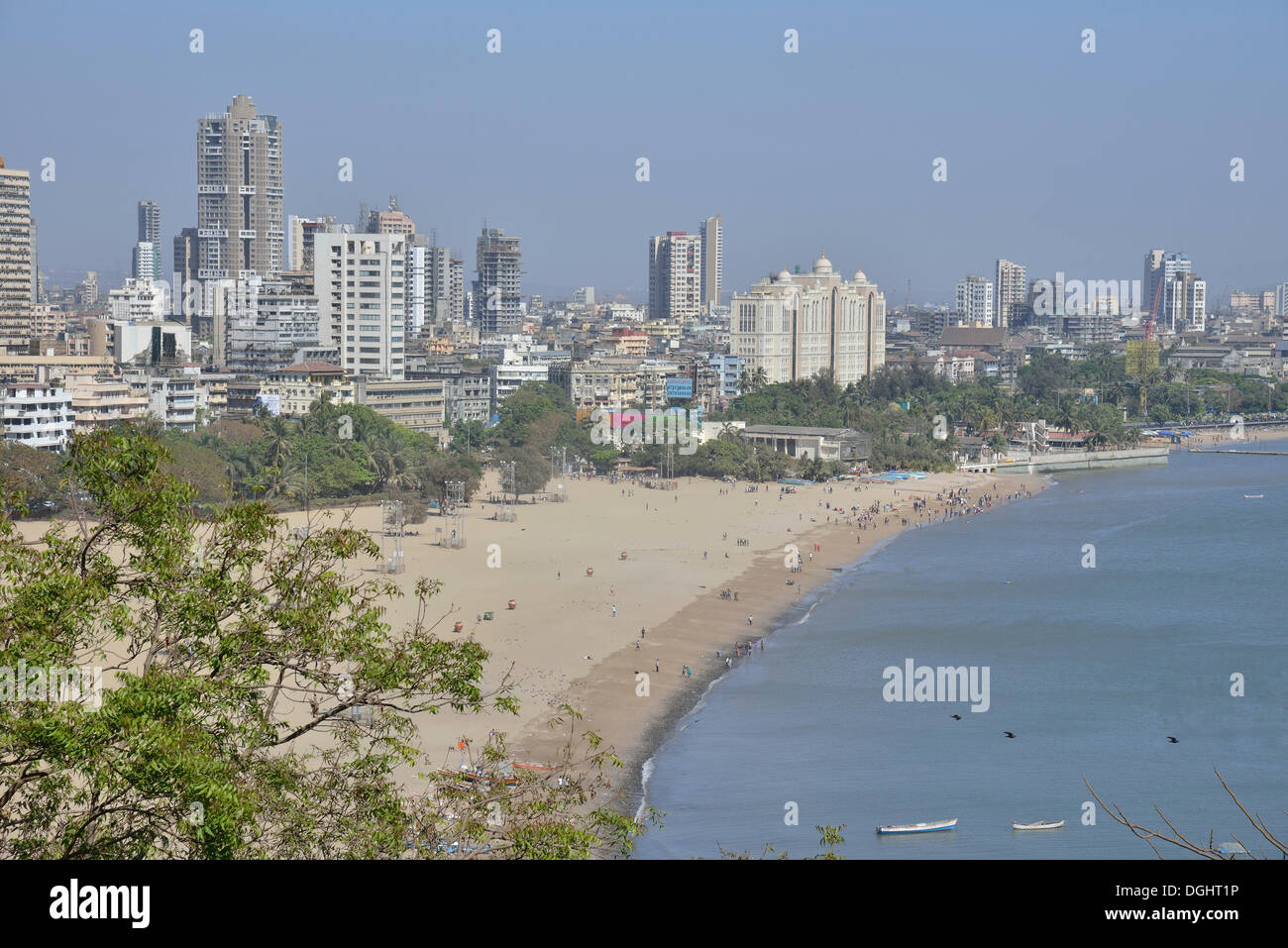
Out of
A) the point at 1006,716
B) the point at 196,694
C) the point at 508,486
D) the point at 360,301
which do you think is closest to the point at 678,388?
the point at 360,301

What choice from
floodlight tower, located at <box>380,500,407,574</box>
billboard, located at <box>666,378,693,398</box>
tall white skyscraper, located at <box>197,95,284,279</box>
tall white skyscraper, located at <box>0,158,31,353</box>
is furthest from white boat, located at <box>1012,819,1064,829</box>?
tall white skyscraper, located at <box>197,95,284,279</box>

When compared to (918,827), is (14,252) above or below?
above

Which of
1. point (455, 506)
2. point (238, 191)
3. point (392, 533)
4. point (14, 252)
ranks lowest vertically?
point (392, 533)

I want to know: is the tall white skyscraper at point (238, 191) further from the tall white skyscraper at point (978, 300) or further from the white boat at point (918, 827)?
the white boat at point (918, 827)

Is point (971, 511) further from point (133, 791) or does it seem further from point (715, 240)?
point (715, 240)

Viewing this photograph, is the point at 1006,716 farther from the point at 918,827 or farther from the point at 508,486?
the point at 508,486

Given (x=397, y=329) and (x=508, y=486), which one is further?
(x=397, y=329)
